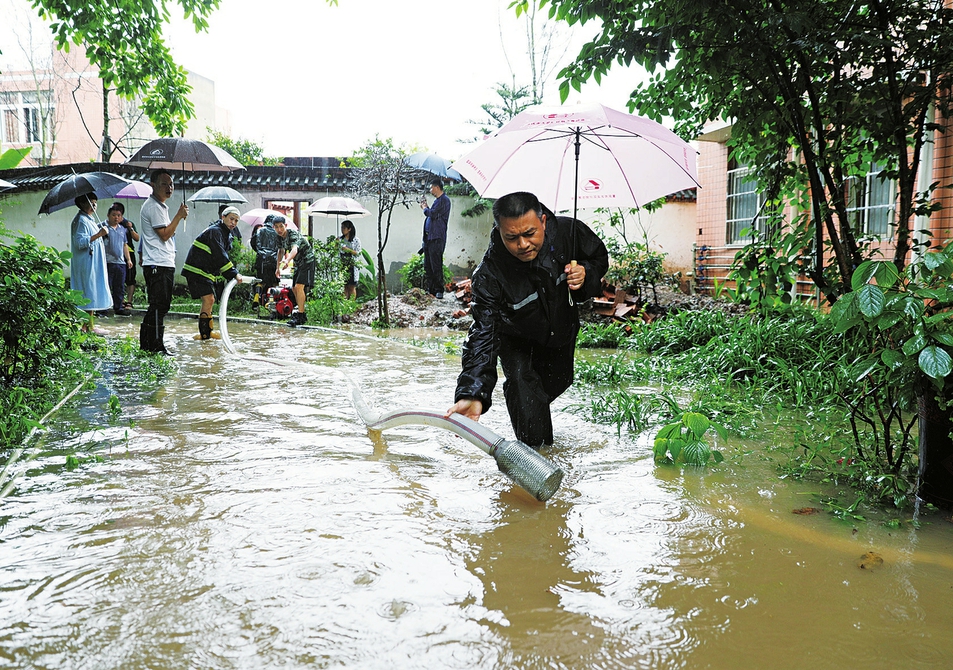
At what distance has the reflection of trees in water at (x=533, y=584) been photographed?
7.16 ft

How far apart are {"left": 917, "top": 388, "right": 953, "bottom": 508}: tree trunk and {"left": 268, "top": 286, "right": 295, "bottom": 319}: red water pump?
40.0ft

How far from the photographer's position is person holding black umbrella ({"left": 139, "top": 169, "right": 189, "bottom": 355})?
7797mm

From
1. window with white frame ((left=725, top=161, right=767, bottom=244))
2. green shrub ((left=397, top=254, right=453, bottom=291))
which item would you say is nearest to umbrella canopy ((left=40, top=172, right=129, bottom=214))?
green shrub ((left=397, top=254, right=453, bottom=291))

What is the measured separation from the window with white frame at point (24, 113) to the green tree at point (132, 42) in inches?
805

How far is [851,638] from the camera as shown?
222cm

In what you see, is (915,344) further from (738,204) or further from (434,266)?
(434,266)

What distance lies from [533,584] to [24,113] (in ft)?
102

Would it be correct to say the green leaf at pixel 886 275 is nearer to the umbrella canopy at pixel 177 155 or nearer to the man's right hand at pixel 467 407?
the man's right hand at pixel 467 407

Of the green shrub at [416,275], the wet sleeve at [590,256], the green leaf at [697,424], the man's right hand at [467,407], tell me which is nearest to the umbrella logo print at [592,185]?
the wet sleeve at [590,256]

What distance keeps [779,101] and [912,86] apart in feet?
2.30

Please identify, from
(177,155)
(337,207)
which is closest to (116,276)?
(177,155)

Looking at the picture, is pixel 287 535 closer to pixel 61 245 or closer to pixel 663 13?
pixel 663 13

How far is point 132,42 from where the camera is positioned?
27.7 feet

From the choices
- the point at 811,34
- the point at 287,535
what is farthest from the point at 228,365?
the point at 811,34
